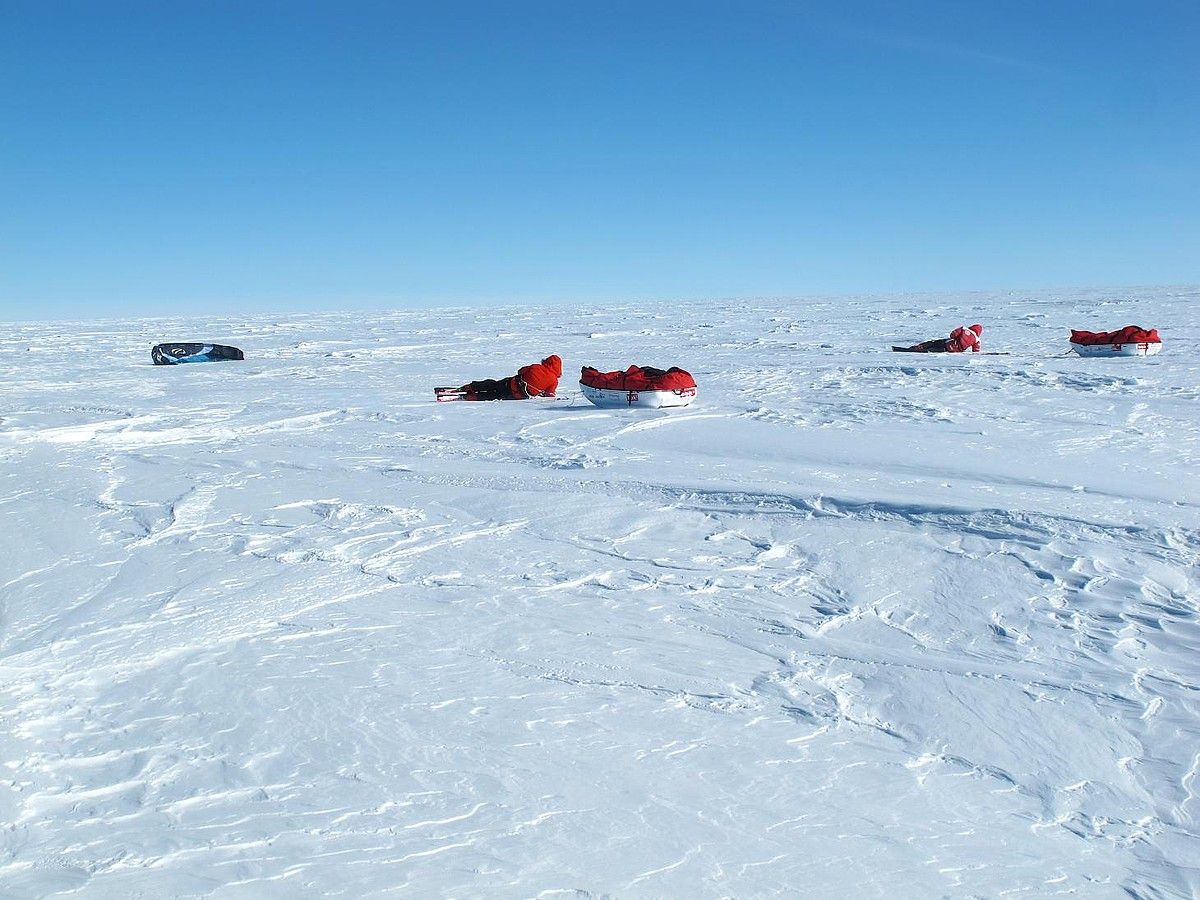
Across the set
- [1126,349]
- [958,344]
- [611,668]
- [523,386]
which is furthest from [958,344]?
[611,668]

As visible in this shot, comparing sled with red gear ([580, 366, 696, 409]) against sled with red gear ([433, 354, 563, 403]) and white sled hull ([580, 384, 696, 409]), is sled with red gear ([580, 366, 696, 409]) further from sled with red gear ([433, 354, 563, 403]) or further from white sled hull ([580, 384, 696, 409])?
sled with red gear ([433, 354, 563, 403])

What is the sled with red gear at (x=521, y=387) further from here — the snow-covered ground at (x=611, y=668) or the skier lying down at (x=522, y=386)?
the snow-covered ground at (x=611, y=668)

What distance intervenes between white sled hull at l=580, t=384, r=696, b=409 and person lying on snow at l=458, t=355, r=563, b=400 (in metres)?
1.49

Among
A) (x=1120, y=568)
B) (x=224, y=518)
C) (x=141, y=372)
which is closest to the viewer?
(x=1120, y=568)

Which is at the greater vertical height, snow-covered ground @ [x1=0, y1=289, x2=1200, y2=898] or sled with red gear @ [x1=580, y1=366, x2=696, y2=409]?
sled with red gear @ [x1=580, y1=366, x2=696, y2=409]

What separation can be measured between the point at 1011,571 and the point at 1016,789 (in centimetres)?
216

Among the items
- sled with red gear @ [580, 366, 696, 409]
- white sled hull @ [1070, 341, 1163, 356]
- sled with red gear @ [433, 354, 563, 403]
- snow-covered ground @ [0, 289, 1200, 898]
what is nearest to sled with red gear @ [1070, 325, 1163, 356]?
white sled hull @ [1070, 341, 1163, 356]

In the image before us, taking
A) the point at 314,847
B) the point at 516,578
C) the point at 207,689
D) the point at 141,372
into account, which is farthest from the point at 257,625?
the point at 141,372

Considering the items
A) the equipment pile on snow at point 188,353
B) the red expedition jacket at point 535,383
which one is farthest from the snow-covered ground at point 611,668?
the equipment pile on snow at point 188,353

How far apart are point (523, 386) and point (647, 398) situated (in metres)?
2.32

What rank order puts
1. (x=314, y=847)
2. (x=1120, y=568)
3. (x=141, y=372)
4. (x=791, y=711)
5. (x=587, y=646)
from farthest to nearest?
(x=141, y=372), (x=1120, y=568), (x=587, y=646), (x=791, y=711), (x=314, y=847)

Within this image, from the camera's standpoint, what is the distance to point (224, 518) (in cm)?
654

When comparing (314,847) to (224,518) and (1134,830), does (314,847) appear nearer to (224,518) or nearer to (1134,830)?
(1134,830)

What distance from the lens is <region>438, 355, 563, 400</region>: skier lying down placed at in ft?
41.5
